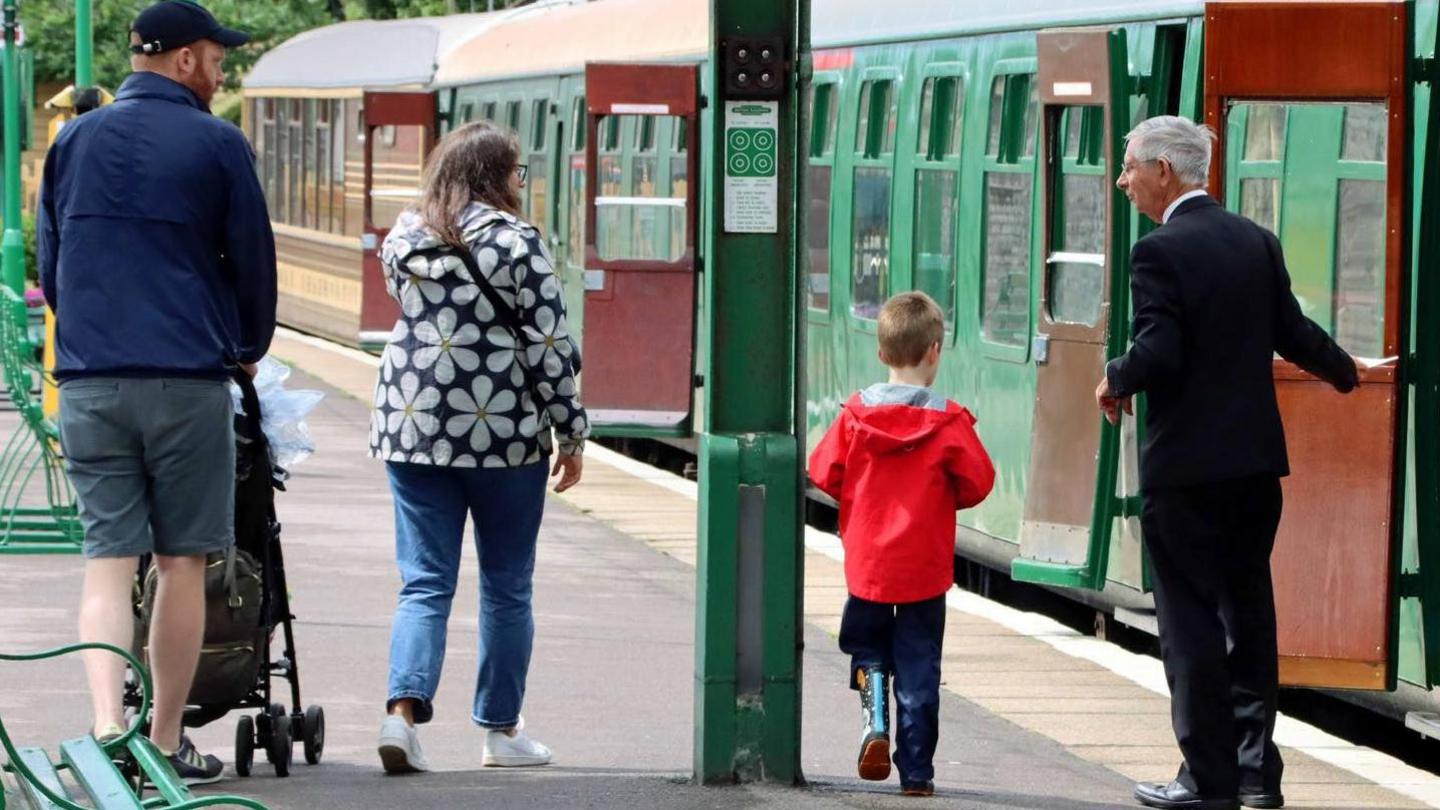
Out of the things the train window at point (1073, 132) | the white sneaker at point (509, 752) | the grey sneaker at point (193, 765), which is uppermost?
the train window at point (1073, 132)

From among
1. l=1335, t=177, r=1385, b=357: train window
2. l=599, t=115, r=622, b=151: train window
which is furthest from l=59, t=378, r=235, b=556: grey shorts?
→ l=599, t=115, r=622, b=151: train window

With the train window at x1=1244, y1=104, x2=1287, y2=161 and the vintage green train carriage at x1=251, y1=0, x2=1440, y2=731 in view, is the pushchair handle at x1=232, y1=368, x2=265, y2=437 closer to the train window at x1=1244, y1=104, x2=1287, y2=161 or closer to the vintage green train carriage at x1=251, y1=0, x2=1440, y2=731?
the vintage green train carriage at x1=251, y1=0, x2=1440, y2=731

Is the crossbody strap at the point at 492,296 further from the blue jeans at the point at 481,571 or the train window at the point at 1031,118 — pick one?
the train window at the point at 1031,118

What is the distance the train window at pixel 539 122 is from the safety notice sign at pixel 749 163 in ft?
44.4

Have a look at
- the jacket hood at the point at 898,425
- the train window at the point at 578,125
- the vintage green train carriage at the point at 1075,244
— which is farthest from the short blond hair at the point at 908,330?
the train window at the point at 578,125

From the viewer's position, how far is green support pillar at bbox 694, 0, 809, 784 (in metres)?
6.73

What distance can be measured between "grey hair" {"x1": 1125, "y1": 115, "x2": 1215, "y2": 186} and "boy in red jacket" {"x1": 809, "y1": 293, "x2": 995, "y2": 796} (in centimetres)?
59

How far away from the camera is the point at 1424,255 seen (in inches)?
320

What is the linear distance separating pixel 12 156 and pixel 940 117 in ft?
42.8

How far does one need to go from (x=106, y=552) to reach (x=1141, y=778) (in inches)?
101

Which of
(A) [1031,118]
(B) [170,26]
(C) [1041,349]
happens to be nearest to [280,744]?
(B) [170,26]

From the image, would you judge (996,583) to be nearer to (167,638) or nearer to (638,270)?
(638,270)

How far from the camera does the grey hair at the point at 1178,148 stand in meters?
6.83

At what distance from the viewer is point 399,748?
23.1 ft
